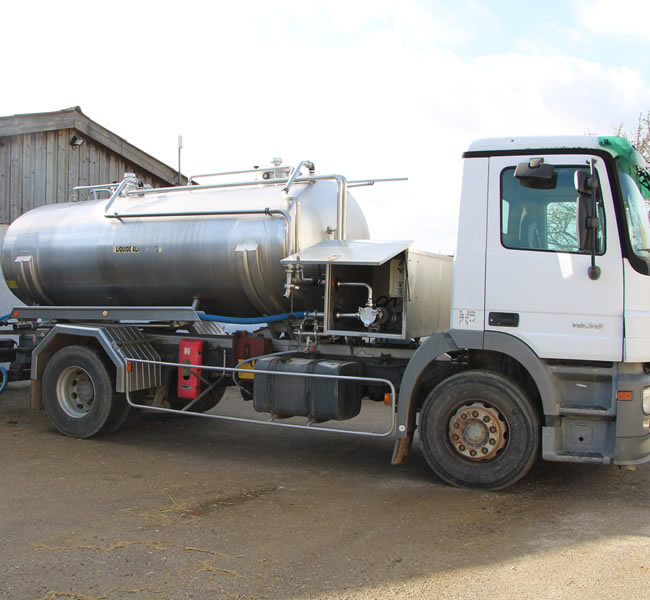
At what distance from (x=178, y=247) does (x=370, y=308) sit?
2.44 m

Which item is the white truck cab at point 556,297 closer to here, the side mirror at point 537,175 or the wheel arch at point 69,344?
the side mirror at point 537,175

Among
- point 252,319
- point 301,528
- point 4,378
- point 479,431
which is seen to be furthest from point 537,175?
point 4,378

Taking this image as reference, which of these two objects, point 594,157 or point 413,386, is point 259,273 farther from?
point 594,157

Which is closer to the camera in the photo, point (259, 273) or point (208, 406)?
point (259, 273)

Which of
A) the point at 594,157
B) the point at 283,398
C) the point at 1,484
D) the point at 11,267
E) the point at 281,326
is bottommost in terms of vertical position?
the point at 1,484

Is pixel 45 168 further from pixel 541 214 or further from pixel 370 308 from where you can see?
pixel 541 214

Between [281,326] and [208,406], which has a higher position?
[281,326]

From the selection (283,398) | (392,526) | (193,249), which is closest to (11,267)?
(193,249)

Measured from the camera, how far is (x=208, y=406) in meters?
9.12

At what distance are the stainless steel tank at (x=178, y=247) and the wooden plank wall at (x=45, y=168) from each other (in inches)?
151

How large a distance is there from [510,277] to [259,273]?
2.61m

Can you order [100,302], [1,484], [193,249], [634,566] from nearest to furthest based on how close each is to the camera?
1. [634,566]
2. [1,484]
3. [193,249]
4. [100,302]

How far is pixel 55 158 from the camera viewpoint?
13.2 m

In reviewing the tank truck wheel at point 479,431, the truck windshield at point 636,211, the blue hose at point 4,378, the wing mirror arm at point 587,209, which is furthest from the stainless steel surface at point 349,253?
the blue hose at point 4,378
